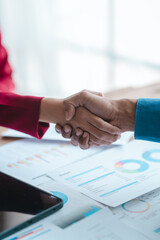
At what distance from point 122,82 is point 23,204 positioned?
237 cm

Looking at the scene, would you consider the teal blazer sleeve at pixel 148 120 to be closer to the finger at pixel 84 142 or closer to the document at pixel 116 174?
the document at pixel 116 174

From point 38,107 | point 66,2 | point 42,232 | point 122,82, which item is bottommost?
point 122,82

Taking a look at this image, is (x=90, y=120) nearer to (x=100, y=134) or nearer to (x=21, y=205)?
(x=100, y=134)

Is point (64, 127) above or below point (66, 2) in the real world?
below

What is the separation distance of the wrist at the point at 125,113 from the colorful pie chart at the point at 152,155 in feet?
0.40

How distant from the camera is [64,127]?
122cm

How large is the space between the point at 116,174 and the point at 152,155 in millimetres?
165

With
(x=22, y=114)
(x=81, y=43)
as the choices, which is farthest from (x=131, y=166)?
(x=81, y=43)

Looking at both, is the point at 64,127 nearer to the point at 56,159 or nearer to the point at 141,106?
the point at 56,159

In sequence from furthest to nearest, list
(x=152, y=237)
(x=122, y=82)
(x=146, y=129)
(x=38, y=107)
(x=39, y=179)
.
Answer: (x=122, y=82), (x=38, y=107), (x=146, y=129), (x=39, y=179), (x=152, y=237)

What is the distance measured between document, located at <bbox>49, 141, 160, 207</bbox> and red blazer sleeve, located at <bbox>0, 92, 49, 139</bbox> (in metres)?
0.24

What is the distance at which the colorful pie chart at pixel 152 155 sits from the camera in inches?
39.8

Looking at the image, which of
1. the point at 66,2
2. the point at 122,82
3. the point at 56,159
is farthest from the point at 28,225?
the point at 66,2

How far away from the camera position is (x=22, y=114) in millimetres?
1215
